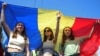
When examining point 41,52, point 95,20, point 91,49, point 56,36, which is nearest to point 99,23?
point 95,20

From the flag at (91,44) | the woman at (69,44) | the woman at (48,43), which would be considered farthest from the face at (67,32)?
the flag at (91,44)

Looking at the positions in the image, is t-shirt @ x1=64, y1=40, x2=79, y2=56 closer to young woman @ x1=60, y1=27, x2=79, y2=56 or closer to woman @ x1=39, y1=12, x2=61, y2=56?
young woman @ x1=60, y1=27, x2=79, y2=56

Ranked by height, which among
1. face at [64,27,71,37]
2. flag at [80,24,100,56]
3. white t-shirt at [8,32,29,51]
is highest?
face at [64,27,71,37]

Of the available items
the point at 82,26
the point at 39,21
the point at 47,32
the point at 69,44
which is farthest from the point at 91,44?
the point at 39,21

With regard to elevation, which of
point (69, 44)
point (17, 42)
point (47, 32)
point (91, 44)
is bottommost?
point (91, 44)

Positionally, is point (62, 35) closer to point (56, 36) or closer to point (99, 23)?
point (56, 36)

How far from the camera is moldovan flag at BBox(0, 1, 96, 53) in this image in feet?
27.1

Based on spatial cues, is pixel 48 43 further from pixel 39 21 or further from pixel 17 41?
pixel 39 21

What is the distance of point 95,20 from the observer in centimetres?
847

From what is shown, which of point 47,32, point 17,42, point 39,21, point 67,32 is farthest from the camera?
point 39,21

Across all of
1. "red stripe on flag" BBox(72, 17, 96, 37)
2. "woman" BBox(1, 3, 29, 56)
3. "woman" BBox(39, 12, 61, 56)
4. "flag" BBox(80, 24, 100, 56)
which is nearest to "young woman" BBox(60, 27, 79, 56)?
"woman" BBox(39, 12, 61, 56)

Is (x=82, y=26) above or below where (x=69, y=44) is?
above

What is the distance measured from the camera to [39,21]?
8.63m

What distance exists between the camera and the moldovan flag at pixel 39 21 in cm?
→ 826
